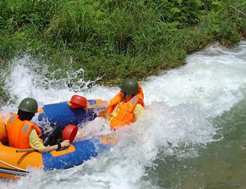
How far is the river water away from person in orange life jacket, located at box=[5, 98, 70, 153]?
37 centimetres

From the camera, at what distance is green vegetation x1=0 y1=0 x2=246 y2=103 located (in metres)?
6.89

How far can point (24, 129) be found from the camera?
4.10 meters

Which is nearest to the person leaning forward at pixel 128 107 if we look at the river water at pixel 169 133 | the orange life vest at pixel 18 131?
the river water at pixel 169 133

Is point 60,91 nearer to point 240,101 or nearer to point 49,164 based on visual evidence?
point 49,164

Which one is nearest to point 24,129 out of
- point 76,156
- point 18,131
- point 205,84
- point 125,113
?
point 18,131

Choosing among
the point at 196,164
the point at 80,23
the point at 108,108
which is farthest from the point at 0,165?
the point at 80,23

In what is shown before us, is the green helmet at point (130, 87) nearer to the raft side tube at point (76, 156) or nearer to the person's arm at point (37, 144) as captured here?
the raft side tube at point (76, 156)

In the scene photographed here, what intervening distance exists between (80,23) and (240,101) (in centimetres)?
352

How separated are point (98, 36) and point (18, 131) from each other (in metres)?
3.69

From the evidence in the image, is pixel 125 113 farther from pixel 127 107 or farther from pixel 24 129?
pixel 24 129

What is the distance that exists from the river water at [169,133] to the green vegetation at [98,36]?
0.32m

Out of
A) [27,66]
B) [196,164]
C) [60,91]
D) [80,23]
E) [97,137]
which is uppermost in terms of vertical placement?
[80,23]

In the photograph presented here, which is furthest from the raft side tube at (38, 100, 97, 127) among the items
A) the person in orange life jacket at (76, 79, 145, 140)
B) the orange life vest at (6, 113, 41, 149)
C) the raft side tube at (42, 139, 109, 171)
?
the orange life vest at (6, 113, 41, 149)

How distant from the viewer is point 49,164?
423 cm
